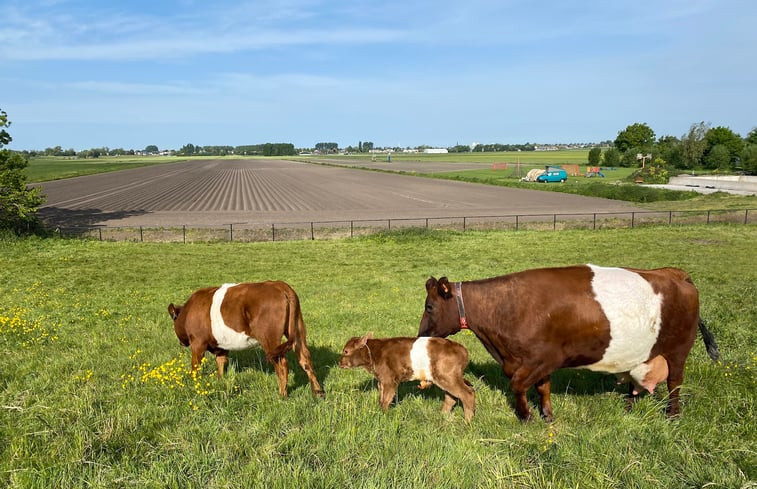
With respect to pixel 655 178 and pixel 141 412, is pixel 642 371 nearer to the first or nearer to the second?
pixel 141 412

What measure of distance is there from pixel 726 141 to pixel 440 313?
127532 mm

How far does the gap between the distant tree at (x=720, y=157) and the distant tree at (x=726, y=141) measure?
435 cm

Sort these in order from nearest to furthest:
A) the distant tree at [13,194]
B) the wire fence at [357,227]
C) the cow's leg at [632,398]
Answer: the cow's leg at [632,398], the distant tree at [13,194], the wire fence at [357,227]

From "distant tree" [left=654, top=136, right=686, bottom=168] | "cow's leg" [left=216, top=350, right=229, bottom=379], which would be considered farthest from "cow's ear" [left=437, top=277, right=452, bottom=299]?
"distant tree" [left=654, top=136, right=686, bottom=168]

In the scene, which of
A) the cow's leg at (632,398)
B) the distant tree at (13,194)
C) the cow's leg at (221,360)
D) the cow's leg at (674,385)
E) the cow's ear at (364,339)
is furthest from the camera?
the distant tree at (13,194)

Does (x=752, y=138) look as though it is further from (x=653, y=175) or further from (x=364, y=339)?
(x=364, y=339)

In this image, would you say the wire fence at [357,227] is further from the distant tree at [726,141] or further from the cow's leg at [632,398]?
the distant tree at [726,141]

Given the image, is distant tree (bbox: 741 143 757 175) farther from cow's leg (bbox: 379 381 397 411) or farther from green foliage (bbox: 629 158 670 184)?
cow's leg (bbox: 379 381 397 411)

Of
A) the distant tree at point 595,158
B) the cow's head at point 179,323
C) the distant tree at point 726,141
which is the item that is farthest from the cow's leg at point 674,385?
the distant tree at point 595,158

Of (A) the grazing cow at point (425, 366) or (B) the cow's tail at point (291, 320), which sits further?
(B) the cow's tail at point (291, 320)

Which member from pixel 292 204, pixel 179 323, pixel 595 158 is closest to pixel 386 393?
pixel 179 323

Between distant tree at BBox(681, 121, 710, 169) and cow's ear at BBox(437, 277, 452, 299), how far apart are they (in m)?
116

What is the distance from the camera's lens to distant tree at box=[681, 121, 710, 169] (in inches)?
3996

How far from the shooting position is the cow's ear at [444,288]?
22.1 feet
